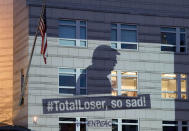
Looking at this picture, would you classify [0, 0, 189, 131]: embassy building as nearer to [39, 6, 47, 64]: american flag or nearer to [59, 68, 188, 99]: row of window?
[59, 68, 188, 99]: row of window

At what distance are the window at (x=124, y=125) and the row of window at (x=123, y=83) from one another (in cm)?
149

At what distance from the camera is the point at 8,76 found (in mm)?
35875

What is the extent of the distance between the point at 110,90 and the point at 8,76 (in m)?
6.65

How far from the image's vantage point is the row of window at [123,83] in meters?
32.7

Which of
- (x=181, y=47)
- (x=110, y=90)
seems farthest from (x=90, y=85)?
(x=181, y=47)

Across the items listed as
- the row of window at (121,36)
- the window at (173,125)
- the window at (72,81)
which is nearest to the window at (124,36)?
the row of window at (121,36)

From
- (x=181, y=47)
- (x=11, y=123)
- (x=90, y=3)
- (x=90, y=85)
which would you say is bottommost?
(x=11, y=123)

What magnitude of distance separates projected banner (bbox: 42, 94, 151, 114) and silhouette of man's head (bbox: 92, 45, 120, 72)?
174 cm

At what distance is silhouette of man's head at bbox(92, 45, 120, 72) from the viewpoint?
1305 inches

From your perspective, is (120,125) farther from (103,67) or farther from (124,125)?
(103,67)

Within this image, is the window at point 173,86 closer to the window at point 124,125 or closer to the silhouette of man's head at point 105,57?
the window at point 124,125

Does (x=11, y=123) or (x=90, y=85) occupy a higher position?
(x=90, y=85)

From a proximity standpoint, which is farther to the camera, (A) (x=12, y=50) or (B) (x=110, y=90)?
(A) (x=12, y=50)

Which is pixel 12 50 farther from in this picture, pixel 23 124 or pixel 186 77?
pixel 186 77
